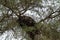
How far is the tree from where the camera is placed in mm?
1293

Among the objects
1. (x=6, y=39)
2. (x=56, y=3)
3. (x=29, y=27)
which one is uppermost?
(x=56, y=3)

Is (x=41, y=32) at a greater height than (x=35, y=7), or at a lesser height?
lesser

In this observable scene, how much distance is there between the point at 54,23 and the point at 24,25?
0.67 ft

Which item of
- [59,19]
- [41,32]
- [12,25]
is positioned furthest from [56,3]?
[12,25]

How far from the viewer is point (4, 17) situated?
133 centimetres

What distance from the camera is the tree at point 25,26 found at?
50.9 inches

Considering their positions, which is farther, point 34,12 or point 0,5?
point 34,12

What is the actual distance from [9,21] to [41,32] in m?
0.22

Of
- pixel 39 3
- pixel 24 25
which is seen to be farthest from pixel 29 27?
pixel 39 3

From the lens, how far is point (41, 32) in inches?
52.5

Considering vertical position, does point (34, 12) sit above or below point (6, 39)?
above

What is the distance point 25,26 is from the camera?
1351mm

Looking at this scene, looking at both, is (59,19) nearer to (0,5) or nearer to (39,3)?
(39,3)

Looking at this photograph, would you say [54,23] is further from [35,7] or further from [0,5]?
[0,5]
